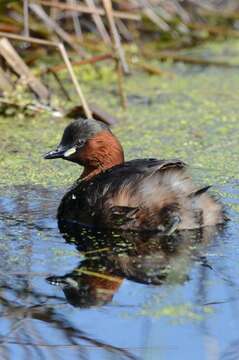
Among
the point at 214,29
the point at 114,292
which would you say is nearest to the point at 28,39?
the point at 114,292

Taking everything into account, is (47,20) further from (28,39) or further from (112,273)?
(112,273)

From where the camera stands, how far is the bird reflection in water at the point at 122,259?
11.8 feet

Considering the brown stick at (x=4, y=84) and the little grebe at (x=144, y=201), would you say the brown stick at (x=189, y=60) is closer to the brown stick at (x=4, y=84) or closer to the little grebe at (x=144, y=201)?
the brown stick at (x=4, y=84)

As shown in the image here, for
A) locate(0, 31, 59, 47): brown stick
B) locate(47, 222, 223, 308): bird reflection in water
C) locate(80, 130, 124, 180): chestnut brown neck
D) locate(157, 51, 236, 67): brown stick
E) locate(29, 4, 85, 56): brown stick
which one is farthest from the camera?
locate(157, 51, 236, 67): brown stick

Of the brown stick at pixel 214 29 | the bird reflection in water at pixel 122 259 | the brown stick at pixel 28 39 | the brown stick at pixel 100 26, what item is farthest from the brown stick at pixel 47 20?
the bird reflection in water at pixel 122 259

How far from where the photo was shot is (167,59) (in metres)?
8.78

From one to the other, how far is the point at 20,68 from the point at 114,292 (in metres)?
3.40

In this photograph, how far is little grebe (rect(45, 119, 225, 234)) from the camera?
4270 mm

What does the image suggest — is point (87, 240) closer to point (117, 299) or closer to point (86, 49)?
point (117, 299)

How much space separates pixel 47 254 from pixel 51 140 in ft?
7.47

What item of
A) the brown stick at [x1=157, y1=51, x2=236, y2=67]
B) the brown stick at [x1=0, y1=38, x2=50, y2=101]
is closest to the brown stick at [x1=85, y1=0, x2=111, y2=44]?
the brown stick at [x1=157, y1=51, x2=236, y2=67]

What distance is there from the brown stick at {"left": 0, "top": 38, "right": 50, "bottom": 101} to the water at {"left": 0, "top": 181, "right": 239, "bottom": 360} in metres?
2.12

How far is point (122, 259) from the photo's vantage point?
3.96 meters

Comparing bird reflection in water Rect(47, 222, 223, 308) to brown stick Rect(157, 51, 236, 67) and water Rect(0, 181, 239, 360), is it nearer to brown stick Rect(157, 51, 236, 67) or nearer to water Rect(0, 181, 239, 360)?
water Rect(0, 181, 239, 360)
